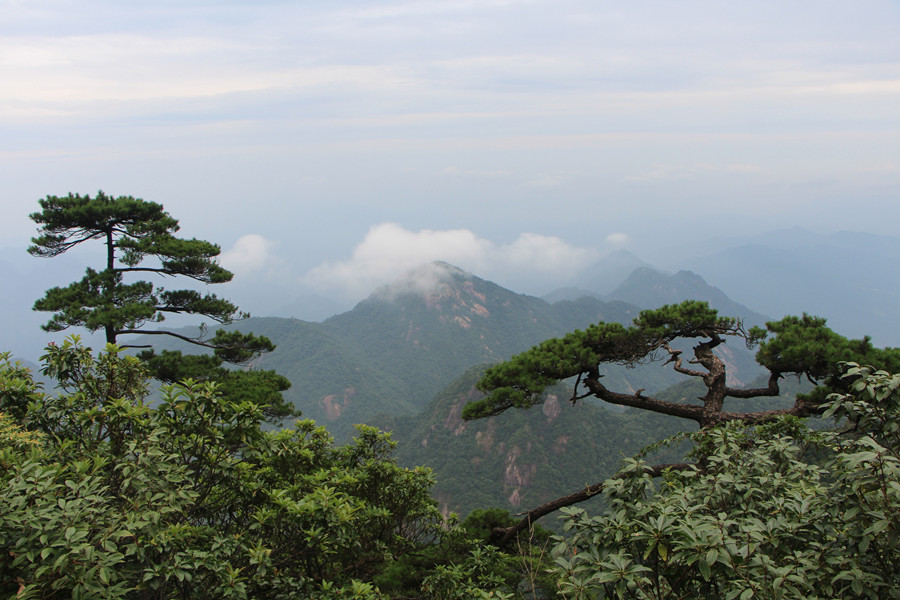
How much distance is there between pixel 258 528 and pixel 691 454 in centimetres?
503

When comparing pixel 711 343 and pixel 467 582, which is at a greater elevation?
pixel 711 343

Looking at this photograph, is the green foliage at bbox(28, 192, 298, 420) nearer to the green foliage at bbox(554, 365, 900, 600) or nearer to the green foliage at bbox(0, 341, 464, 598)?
the green foliage at bbox(0, 341, 464, 598)

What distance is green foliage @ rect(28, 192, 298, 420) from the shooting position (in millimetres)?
14419

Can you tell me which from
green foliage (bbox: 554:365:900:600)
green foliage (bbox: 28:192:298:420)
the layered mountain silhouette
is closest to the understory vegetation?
green foliage (bbox: 554:365:900:600)

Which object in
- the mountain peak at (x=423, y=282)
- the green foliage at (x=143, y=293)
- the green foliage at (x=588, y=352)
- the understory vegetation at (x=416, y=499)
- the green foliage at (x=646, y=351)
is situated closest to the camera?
the understory vegetation at (x=416, y=499)

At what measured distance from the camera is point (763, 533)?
3809mm

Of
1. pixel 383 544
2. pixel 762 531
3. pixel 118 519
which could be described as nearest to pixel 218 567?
pixel 118 519

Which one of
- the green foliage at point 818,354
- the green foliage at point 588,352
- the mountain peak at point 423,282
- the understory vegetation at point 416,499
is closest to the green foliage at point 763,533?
the understory vegetation at point 416,499

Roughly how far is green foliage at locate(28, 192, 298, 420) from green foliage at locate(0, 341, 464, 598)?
7.81m

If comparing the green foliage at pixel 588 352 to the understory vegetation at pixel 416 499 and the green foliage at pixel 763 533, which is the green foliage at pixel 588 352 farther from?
the green foliage at pixel 763 533

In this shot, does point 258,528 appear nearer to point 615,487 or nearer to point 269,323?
point 615,487

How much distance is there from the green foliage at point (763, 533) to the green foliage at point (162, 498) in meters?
2.51

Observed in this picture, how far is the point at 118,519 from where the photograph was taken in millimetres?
4059

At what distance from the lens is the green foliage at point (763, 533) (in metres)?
3.23
